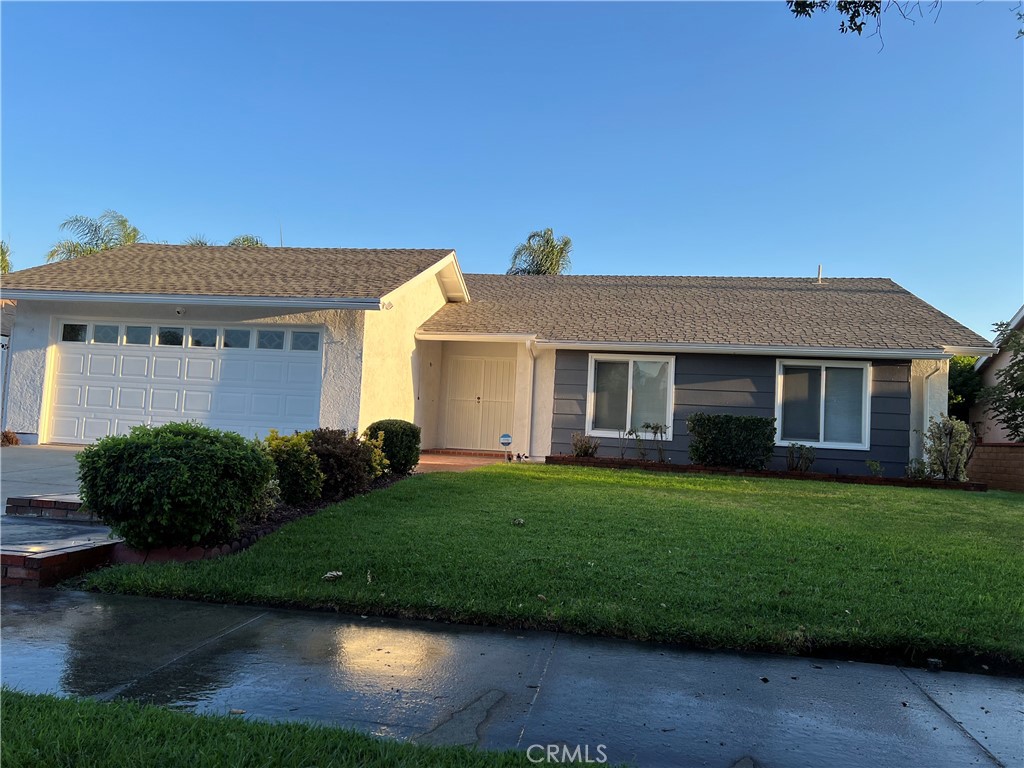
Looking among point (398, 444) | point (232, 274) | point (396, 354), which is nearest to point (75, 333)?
point (232, 274)

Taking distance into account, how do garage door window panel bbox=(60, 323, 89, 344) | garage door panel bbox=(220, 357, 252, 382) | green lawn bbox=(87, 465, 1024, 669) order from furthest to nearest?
garage door window panel bbox=(60, 323, 89, 344) < garage door panel bbox=(220, 357, 252, 382) < green lawn bbox=(87, 465, 1024, 669)

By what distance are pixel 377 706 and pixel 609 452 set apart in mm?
11119

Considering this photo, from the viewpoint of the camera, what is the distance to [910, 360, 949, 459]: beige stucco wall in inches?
522

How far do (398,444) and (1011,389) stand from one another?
37.4 feet

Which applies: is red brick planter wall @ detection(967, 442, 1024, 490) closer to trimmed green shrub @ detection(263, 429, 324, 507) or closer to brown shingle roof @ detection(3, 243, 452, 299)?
brown shingle roof @ detection(3, 243, 452, 299)

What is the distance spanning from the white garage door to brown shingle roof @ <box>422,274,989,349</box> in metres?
3.37

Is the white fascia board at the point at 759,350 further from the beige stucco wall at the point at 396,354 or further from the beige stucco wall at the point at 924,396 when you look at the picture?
the beige stucco wall at the point at 396,354

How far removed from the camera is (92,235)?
23.6 metres

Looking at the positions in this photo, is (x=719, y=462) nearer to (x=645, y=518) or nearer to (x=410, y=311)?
(x=645, y=518)

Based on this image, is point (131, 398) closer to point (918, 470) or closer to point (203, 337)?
point (203, 337)

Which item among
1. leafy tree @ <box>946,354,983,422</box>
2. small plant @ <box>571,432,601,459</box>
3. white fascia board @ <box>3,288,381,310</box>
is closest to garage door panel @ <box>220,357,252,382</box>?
white fascia board @ <box>3,288,381,310</box>

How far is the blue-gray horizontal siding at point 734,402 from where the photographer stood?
43.7 ft

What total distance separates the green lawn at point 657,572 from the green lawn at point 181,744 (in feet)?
6.00

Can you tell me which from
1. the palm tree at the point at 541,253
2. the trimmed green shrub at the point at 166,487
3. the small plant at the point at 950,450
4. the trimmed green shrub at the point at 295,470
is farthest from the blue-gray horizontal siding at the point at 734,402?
the palm tree at the point at 541,253
